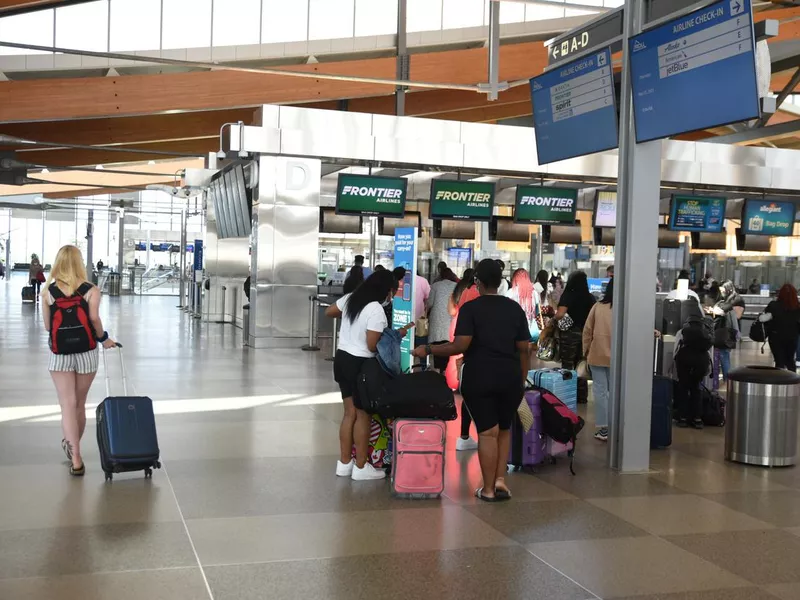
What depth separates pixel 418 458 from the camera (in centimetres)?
652

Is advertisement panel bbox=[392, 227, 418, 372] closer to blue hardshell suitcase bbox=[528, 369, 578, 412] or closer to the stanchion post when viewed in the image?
the stanchion post

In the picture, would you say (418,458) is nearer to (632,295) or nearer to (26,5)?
(632,295)

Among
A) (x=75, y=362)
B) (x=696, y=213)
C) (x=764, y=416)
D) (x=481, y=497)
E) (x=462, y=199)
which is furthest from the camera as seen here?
(x=696, y=213)

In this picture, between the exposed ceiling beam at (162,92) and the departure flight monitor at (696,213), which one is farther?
the exposed ceiling beam at (162,92)

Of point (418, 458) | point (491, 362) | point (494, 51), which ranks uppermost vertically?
point (494, 51)

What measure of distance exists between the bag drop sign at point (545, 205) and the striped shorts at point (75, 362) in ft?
43.3

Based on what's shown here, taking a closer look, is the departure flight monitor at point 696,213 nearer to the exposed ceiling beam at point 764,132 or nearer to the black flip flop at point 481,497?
the exposed ceiling beam at point 764,132

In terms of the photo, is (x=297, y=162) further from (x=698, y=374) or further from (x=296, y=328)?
(x=698, y=374)

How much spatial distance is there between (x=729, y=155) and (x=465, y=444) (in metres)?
13.8

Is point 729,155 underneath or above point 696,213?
above

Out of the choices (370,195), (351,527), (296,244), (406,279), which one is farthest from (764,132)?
(351,527)

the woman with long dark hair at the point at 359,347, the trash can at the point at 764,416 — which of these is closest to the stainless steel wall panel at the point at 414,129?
the trash can at the point at 764,416

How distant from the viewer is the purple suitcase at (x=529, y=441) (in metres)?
7.51

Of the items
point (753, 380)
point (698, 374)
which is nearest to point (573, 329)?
point (698, 374)
